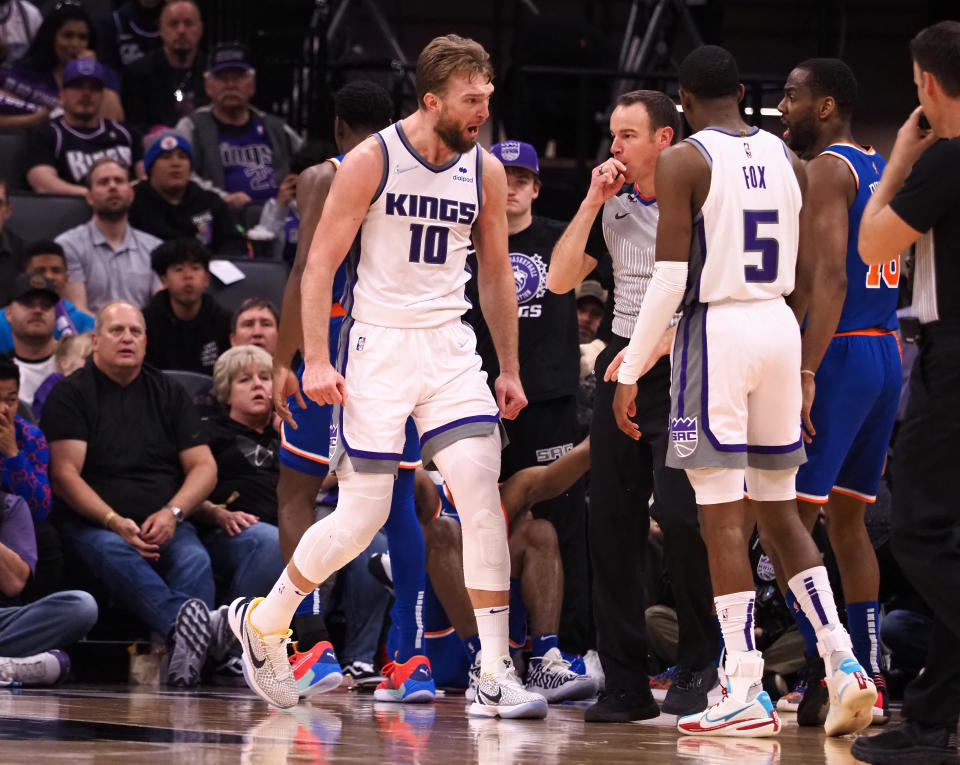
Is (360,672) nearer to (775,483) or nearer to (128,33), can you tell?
(775,483)

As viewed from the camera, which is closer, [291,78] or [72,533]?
[72,533]

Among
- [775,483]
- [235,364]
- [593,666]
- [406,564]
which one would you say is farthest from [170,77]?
[775,483]

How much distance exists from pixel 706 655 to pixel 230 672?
8.45ft

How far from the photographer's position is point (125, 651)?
264 inches

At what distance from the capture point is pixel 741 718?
3881 mm

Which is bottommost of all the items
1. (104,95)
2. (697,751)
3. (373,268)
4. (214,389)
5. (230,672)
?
(230,672)

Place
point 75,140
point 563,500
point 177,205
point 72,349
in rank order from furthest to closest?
point 75,140 < point 177,205 < point 72,349 < point 563,500

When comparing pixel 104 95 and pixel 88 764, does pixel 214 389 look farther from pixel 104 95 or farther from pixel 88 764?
pixel 88 764

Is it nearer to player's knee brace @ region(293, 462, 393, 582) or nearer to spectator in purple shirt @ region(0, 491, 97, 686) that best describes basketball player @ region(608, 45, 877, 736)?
player's knee brace @ region(293, 462, 393, 582)

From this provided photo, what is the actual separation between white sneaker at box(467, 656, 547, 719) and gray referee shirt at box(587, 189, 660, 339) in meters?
1.13

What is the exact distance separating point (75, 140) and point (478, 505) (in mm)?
5529

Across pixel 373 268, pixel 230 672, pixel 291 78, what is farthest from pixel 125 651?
pixel 291 78

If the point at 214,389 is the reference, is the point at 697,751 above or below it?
below

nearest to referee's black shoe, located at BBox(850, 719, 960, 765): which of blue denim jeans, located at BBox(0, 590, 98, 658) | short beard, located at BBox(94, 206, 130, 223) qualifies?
blue denim jeans, located at BBox(0, 590, 98, 658)
